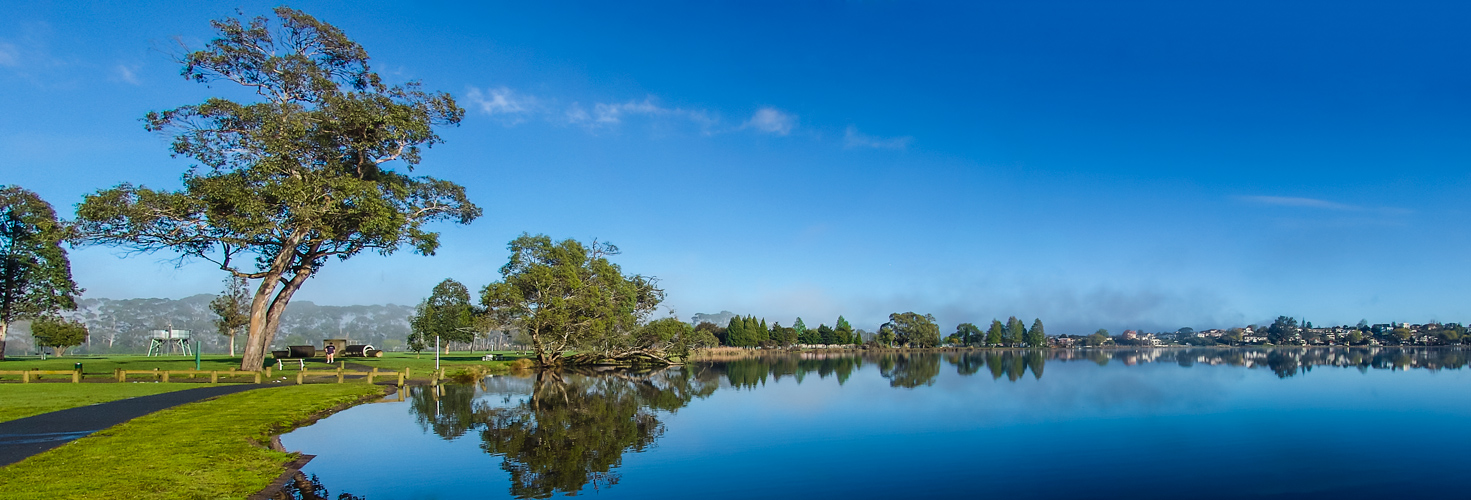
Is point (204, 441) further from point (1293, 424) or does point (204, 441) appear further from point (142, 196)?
point (1293, 424)

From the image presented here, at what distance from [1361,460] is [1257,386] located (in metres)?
28.5

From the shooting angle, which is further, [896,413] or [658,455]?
[896,413]

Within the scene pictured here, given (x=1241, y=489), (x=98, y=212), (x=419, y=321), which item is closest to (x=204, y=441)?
(x=1241, y=489)

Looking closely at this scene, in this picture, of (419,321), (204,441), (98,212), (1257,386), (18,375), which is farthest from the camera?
(419,321)

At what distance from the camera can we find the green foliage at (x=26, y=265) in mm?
51500

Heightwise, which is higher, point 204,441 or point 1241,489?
point 204,441

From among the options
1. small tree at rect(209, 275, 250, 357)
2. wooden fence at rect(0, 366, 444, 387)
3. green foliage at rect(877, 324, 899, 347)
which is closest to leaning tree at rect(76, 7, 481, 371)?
wooden fence at rect(0, 366, 444, 387)

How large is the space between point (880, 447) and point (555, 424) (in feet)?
29.9

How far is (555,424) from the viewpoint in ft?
67.3

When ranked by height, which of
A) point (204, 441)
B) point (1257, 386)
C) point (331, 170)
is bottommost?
point (1257, 386)

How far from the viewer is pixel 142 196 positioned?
108ft

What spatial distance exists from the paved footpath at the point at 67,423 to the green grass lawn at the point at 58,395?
580 mm

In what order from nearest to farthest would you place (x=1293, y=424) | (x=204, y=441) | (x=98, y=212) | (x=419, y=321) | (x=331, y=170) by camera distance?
1. (x=204, y=441)
2. (x=1293, y=424)
3. (x=98, y=212)
4. (x=331, y=170)
5. (x=419, y=321)

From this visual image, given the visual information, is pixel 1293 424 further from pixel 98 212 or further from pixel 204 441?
pixel 98 212
